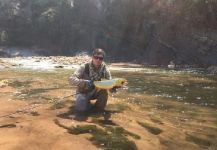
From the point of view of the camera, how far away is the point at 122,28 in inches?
2042

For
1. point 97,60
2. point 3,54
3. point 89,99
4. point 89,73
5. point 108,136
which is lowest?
point 108,136

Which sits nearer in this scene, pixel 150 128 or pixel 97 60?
pixel 150 128

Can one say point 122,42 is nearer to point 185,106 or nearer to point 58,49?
point 58,49

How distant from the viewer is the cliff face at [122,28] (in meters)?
37.9

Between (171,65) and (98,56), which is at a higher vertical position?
(98,56)

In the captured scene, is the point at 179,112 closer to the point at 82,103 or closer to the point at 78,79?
the point at 82,103

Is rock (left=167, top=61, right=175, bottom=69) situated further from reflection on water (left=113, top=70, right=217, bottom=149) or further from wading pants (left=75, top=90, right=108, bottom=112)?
wading pants (left=75, top=90, right=108, bottom=112)

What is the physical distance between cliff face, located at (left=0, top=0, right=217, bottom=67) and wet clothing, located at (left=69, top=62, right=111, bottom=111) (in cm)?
2577

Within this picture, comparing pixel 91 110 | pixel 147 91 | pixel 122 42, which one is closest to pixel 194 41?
pixel 122 42

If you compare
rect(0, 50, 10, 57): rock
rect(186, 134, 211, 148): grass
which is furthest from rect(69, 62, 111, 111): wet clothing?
rect(0, 50, 10, 57): rock

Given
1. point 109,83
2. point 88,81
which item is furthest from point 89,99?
point 109,83

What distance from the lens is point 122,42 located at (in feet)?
170

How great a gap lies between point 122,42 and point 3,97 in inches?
1555

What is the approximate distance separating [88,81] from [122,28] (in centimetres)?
4295
